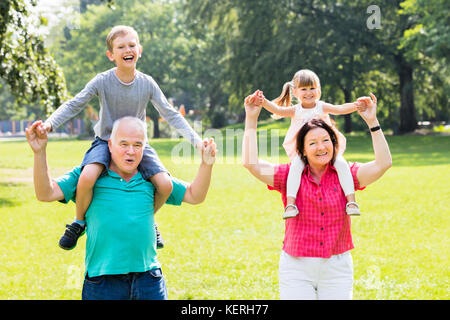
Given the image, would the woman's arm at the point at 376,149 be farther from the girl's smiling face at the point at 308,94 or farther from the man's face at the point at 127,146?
the girl's smiling face at the point at 308,94

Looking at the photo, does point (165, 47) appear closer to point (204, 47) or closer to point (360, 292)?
point (204, 47)

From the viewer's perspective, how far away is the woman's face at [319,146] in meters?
3.55

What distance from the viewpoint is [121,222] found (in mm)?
3203

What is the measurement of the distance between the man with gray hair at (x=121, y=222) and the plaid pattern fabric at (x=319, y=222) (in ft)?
2.16

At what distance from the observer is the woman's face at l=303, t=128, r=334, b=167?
3553mm

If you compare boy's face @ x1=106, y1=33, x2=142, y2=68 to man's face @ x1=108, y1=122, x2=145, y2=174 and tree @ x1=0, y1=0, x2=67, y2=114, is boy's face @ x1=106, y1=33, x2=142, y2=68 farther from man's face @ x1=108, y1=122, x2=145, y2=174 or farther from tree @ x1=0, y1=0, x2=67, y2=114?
tree @ x1=0, y1=0, x2=67, y2=114

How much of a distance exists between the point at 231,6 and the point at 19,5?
2287cm

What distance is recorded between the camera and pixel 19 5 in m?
14.4

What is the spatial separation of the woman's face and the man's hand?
1557mm

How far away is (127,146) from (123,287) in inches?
30.4

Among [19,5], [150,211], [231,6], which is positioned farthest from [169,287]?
[231,6]

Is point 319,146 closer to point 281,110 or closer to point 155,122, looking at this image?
point 281,110
